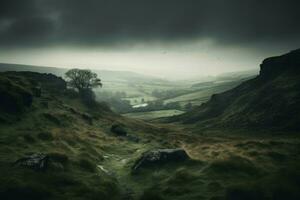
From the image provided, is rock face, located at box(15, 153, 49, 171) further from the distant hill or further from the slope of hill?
the distant hill

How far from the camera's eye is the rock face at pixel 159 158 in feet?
154

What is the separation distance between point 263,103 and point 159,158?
3941 inches

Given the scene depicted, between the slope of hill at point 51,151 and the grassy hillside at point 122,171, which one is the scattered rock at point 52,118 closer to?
the slope of hill at point 51,151

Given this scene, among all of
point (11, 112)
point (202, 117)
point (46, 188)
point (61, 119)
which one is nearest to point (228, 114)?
point (202, 117)

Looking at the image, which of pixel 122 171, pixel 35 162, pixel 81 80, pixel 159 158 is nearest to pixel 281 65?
pixel 81 80

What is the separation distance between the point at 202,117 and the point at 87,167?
403 ft

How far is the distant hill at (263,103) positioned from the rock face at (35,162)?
91.2 meters

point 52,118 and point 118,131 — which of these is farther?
point 118,131

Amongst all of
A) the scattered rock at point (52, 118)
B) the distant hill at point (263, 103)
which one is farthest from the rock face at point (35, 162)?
the distant hill at point (263, 103)

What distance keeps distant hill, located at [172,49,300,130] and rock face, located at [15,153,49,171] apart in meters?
91.2

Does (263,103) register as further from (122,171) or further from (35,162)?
(35,162)

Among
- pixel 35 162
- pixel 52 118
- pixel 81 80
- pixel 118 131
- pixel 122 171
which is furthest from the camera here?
pixel 81 80

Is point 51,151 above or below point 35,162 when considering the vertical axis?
below

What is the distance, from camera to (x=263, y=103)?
132750 mm
